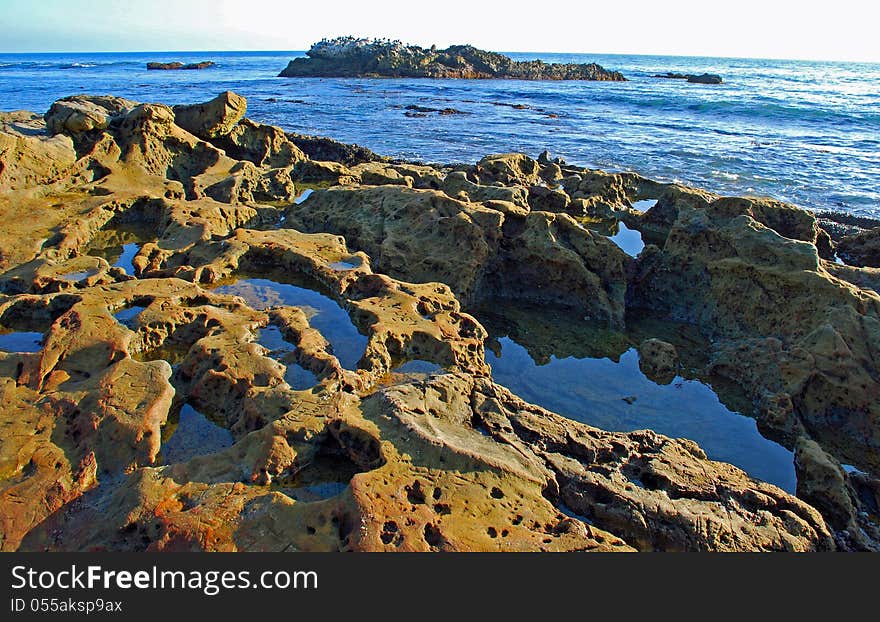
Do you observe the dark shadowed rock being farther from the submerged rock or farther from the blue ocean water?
the submerged rock

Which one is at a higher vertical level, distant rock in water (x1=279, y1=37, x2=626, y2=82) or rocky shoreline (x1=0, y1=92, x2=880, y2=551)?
distant rock in water (x1=279, y1=37, x2=626, y2=82)

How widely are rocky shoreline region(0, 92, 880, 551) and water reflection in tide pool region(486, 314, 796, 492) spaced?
328 mm

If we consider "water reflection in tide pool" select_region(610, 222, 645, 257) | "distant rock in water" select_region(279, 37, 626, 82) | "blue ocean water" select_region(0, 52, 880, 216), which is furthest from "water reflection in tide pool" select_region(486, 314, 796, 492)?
"distant rock in water" select_region(279, 37, 626, 82)

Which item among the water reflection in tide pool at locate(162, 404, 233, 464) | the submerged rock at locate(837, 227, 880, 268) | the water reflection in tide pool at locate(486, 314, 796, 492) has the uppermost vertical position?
the submerged rock at locate(837, 227, 880, 268)

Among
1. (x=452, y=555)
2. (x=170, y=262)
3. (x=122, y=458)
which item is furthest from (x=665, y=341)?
(x=170, y=262)

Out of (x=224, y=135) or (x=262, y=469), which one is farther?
(x=224, y=135)

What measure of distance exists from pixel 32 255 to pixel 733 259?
436 inches

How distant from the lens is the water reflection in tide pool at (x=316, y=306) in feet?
22.6

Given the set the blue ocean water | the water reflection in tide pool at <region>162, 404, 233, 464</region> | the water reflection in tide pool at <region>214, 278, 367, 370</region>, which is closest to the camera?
the water reflection in tide pool at <region>162, 404, 233, 464</region>

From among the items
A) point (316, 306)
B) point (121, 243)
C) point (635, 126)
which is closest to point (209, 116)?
point (121, 243)

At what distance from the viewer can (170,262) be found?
926 cm

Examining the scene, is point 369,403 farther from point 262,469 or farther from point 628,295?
point 628,295

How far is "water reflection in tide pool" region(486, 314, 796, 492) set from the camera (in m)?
6.29

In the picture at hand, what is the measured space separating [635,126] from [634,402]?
29.9 m
